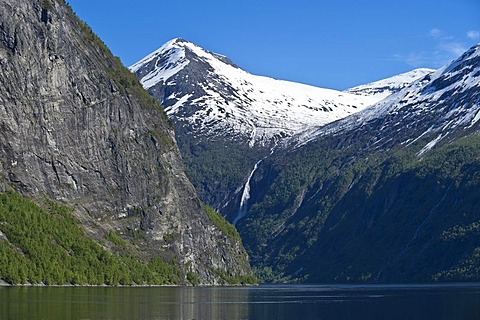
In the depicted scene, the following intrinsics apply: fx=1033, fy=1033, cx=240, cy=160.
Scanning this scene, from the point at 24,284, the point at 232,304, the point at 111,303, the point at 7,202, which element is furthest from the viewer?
the point at 7,202

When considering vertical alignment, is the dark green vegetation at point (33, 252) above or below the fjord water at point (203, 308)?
above

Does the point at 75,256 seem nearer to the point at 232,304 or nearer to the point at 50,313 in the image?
the point at 232,304

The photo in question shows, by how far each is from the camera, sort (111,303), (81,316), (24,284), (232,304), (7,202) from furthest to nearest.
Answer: (7,202)
(24,284)
(232,304)
(111,303)
(81,316)

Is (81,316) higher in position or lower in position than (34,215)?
lower

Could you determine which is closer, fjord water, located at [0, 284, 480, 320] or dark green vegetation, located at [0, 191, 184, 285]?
fjord water, located at [0, 284, 480, 320]

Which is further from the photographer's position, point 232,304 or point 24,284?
point 24,284

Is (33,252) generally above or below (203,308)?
above

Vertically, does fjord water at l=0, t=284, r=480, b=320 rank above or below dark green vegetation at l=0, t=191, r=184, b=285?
below

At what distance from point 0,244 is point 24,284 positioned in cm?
814

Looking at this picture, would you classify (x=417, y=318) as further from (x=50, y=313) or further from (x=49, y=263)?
(x=49, y=263)

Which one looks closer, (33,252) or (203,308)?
(203,308)

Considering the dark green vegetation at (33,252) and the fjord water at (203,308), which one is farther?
the dark green vegetation at (33,252)

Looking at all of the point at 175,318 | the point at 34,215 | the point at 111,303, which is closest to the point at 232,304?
the point at 111,303

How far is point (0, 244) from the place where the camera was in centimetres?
17900
